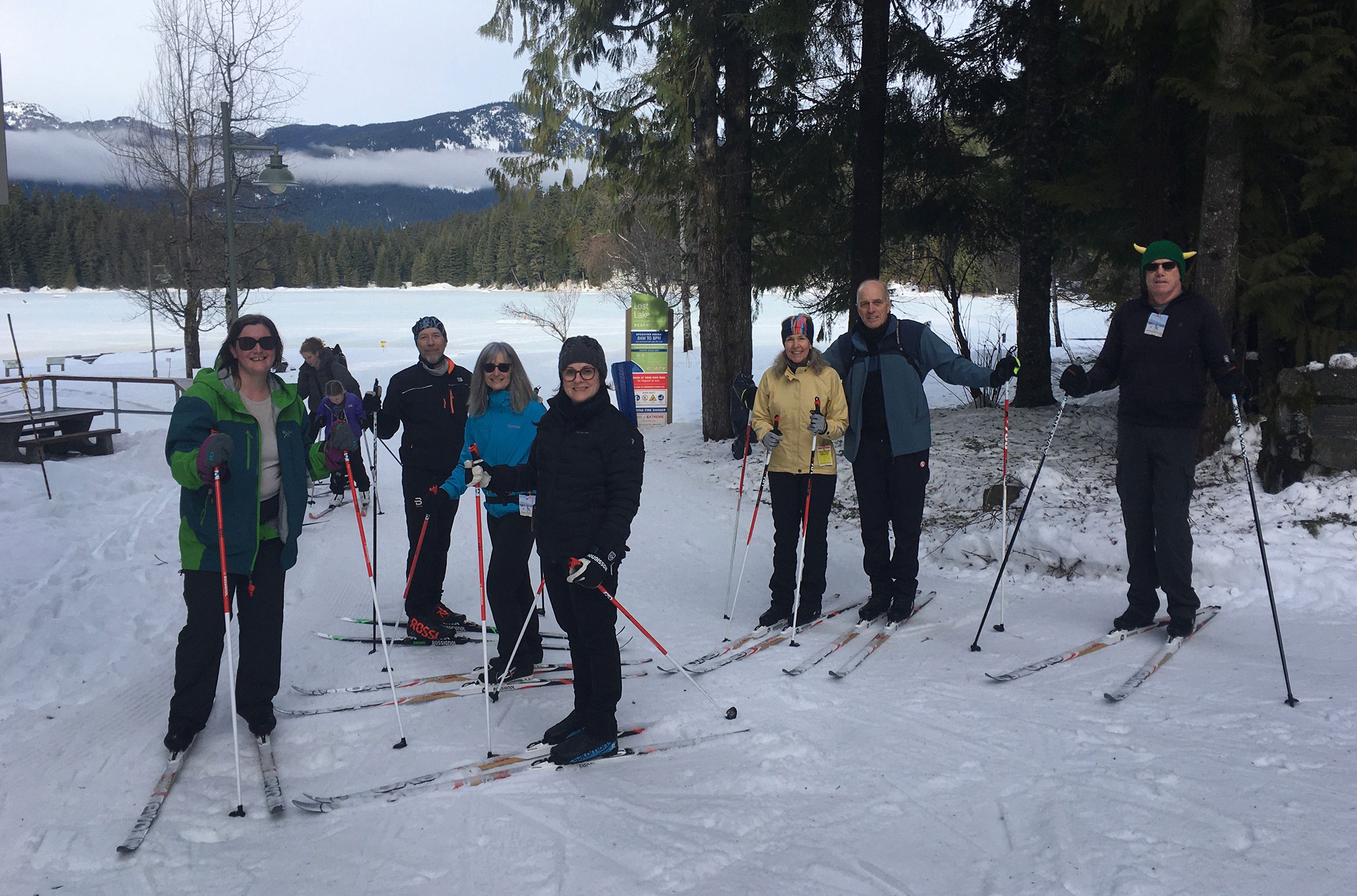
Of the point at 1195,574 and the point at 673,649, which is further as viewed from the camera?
the point at 1195,574

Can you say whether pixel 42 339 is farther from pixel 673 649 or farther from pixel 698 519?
pixel 673 649

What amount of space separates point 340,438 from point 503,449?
0.85 metres

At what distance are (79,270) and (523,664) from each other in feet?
332

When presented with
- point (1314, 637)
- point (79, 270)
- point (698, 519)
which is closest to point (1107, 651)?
point (1314, 637)

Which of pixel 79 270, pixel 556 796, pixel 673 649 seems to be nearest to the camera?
pixel 556 796

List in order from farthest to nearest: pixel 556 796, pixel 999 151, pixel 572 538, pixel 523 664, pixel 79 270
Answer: pixel 79 270 < pixel 999 151 < pixel 523 664 < pixel 572 538 < pixel 556 796

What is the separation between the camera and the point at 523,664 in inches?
197

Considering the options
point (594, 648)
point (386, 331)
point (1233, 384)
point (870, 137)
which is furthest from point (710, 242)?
point (386, 331)

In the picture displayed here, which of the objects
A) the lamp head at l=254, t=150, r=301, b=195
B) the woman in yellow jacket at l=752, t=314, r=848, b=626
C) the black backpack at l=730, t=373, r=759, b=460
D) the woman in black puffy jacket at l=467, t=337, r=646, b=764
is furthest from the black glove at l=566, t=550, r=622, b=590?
the lamp head at l=254, t=150, r=301, b=195

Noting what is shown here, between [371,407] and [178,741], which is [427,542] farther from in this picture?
[178,741]

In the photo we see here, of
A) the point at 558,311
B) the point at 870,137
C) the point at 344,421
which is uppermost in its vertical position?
the point at 870,137

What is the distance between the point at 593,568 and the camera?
147 inches

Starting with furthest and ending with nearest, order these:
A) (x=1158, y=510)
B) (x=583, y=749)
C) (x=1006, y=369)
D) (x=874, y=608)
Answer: (x=874, y=608) → (x=1006, y=369) → (x=1158, y=510) → (x=583, y=749)

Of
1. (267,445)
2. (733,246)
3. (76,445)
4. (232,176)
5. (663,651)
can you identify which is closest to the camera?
(267,445)
